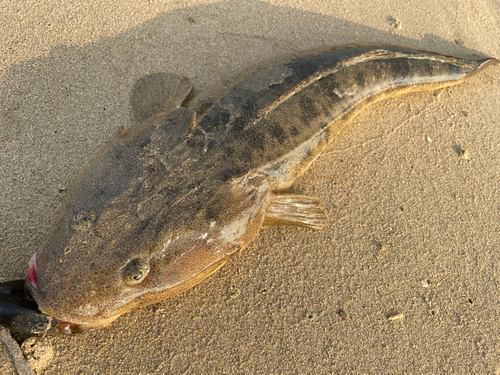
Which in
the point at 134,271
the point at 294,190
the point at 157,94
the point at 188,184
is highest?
the point at 157,94

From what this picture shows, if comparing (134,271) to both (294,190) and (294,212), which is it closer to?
(294,212)

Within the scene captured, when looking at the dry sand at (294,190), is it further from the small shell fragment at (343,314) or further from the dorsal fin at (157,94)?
the dorsal fin at (157,94)

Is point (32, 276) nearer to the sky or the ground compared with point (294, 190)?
nearer to the sky

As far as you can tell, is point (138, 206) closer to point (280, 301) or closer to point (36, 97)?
point (280, 301)

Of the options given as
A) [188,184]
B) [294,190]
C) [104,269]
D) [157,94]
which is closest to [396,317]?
[294,190]

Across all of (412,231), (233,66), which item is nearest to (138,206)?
(233,66)

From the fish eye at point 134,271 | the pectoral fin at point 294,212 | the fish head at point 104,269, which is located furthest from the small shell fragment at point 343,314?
the fish eye at point 134,271
